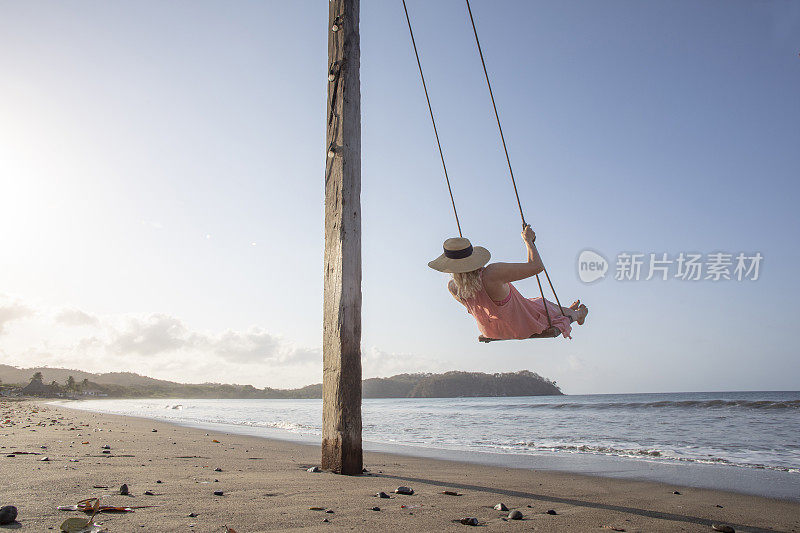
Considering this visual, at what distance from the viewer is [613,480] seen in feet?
18.9

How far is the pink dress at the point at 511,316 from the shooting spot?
4.77 meters

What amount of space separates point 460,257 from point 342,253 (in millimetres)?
1072

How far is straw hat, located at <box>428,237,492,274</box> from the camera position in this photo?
4.43 meters

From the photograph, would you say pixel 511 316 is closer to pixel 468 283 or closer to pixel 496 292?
pixel 496 292

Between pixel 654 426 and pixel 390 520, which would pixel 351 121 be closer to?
pixel 390 520

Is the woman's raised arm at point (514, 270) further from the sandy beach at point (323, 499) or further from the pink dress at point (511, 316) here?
the sandy beach at point (323, 499)

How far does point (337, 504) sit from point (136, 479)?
170 centimetres

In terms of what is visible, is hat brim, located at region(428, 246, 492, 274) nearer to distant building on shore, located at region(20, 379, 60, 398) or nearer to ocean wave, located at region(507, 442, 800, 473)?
ocean wave, located at region(507, 442, 800, 473)

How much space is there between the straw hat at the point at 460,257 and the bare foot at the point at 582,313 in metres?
1.65

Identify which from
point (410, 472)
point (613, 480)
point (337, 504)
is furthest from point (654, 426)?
point (337, 504)

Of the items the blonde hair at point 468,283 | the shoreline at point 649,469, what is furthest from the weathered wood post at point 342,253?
the shoreline at point 649,469

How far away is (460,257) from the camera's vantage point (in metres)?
4.50

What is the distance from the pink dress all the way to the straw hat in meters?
0.33

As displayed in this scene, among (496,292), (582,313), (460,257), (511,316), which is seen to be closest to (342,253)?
(460,257)
